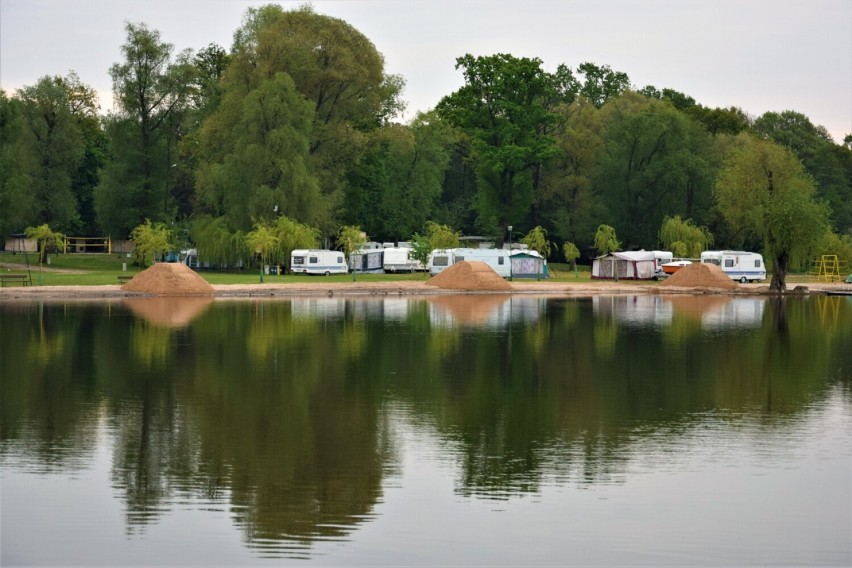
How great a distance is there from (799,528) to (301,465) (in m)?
8.76

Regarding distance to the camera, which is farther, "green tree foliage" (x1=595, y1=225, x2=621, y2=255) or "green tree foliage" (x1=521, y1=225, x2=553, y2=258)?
"green tree foliage" (x1=595, y1=225, x2=621, y2=255)

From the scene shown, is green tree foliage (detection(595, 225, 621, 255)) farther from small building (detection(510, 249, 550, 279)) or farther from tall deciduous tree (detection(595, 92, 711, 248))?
small building (detection(510, 249, 550, 279))

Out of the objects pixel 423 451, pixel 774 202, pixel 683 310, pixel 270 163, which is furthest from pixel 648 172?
pixel 423 451

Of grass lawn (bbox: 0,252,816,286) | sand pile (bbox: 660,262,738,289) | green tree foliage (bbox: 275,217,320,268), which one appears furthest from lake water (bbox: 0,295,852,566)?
green tree foliage (bbox: 275,217,320,268)

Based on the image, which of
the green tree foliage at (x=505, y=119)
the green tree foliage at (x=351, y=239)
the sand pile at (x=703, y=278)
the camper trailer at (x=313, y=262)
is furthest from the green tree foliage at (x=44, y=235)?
the sand pile at (x=703, y=278)

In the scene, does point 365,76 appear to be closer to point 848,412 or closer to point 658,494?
point 848,412

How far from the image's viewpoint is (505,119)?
364 feet

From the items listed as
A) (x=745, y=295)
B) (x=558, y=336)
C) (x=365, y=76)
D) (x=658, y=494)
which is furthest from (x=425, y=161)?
(x=658, y=494)

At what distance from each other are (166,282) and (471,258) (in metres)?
30.5

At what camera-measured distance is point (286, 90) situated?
94812 millimetres

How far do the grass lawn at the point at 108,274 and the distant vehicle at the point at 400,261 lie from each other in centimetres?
135

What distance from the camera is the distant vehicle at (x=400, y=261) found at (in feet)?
338

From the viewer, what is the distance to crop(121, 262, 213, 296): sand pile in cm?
7381

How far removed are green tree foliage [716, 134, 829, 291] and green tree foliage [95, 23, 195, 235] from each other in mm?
51066
